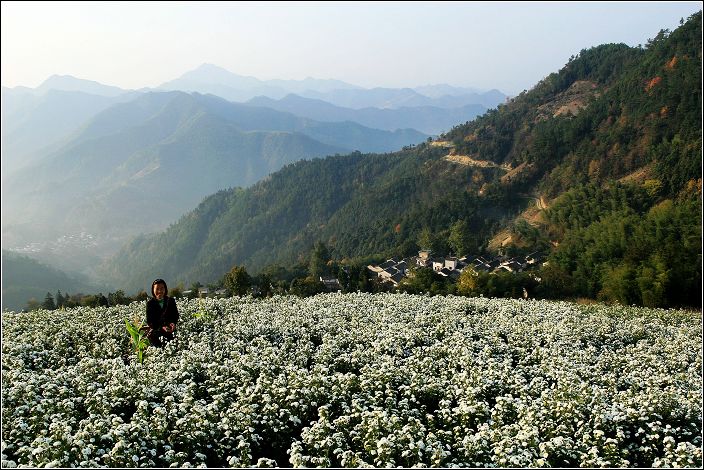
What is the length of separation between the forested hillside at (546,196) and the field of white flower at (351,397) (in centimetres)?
1756

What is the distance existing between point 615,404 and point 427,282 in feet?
106

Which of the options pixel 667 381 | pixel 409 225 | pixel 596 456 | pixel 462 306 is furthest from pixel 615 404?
pixel 409 225

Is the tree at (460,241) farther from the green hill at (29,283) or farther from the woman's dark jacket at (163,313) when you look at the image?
the green hill at (29,283)

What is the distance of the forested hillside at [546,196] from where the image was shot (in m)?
38.1

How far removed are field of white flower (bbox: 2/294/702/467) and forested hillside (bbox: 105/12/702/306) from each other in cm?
1756

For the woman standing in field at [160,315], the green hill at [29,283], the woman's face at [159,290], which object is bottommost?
the green hill at [29,283]

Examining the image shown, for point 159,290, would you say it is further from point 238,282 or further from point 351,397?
point 238,282

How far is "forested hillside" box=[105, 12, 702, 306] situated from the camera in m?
38.1

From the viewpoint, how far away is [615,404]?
9.27 metres

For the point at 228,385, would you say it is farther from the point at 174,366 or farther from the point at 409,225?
the point at 409,225

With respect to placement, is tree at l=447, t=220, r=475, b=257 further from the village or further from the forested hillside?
the village

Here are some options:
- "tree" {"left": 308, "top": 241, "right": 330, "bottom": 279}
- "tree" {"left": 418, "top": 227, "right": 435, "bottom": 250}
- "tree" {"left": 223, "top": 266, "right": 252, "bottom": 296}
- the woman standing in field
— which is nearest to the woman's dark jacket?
the woman standing in field

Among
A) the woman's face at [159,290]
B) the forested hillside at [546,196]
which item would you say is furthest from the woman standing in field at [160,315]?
the forested hillside at [546,196]

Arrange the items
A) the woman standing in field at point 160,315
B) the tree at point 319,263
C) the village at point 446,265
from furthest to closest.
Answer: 1. the tree at point 319,263
2. the village at point 446,265
3. the woman standing in field at point 160,315
